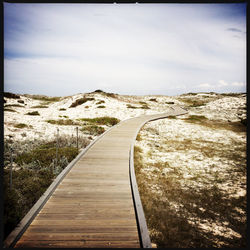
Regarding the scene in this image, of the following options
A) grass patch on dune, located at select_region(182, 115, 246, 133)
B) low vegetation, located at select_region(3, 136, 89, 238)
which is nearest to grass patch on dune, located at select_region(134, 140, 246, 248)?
low vegetation, located at select_region(3, 136, 89, 238)

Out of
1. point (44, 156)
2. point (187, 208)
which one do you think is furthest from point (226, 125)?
point (44, 156)

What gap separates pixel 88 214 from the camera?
4.86 meters

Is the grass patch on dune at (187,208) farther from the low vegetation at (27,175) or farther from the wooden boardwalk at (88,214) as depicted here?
the low vegetation at (27,175)

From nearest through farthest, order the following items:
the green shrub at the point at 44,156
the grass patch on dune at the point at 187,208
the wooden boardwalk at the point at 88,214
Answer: the wooden boardwalk at the point at 88,214 < the grass patch on dune at the point at 187,208 < the green shrub at the point at 44,156

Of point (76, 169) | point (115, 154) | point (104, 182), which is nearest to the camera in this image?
point (104, 182)

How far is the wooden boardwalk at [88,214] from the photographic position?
4000 mm

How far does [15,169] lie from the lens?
8336 millimetres

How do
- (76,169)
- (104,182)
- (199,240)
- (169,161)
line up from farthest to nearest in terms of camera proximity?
1. (169,161)
2. (76,169)
3. (104,182)
4. (199,240)

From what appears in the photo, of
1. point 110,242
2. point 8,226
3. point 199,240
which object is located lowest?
point 199,240

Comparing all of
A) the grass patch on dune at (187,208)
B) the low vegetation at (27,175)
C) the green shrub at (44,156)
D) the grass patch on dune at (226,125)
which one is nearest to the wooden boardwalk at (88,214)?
the low vegetation at (27,175)

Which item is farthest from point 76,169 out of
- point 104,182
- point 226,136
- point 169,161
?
point 226,136

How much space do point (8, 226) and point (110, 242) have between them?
228 centimetres

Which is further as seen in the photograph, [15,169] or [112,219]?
[15,169]

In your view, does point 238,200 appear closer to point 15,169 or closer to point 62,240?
point 62,240
